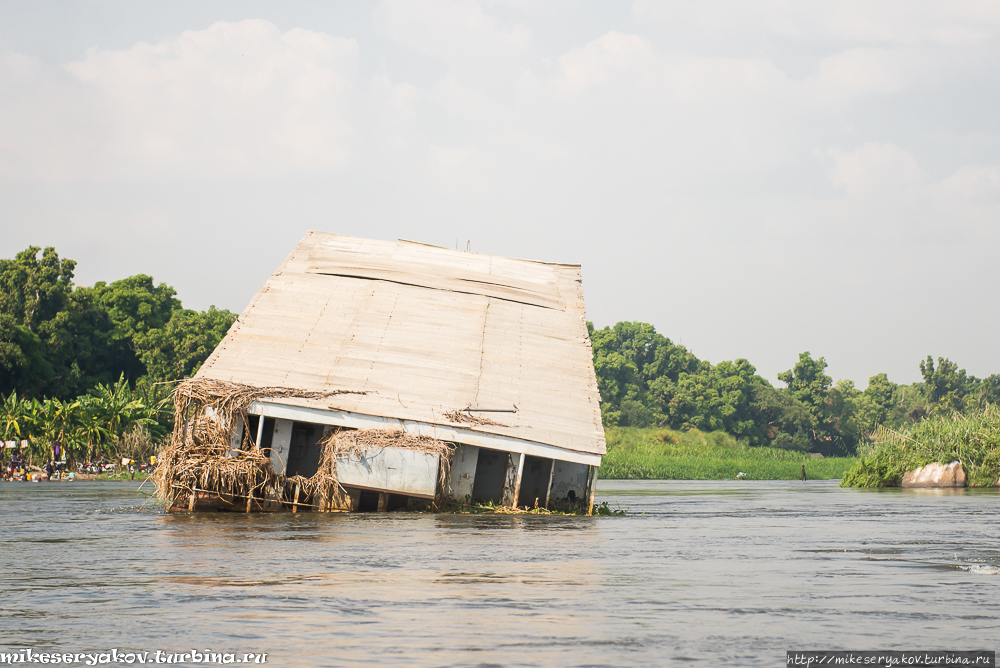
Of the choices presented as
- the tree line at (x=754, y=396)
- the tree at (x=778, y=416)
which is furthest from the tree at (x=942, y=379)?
the tree at (x=778, y=416)

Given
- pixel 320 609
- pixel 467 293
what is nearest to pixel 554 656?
pixel 320 609

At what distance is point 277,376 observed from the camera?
2061 centimetres

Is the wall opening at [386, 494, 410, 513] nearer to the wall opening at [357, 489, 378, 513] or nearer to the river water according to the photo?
the wall opening at [357, 489, 378, 513]

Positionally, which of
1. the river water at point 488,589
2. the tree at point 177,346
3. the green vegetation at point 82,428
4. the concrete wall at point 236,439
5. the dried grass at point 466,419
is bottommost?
the green vegetation at point 82,428

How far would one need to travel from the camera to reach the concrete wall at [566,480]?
23312 millimetres

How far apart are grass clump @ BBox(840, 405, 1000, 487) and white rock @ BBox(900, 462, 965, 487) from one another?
0.20m

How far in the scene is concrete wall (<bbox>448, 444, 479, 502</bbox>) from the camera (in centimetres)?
2130

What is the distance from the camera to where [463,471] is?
70.2 feet

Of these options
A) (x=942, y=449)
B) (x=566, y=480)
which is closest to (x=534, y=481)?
(x=566, y=480)

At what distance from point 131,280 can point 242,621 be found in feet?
234

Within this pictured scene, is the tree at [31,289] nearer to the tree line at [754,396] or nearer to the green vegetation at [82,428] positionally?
the green vegetation at [82,428]

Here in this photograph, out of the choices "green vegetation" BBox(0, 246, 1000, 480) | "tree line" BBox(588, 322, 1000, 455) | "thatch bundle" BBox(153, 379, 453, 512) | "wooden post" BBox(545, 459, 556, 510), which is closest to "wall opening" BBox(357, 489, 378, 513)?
"thatch bundle" BBox(153, 379, 453, 512)

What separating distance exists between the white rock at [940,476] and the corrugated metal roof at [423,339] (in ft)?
57.8

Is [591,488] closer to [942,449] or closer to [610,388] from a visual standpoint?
[942,449]
